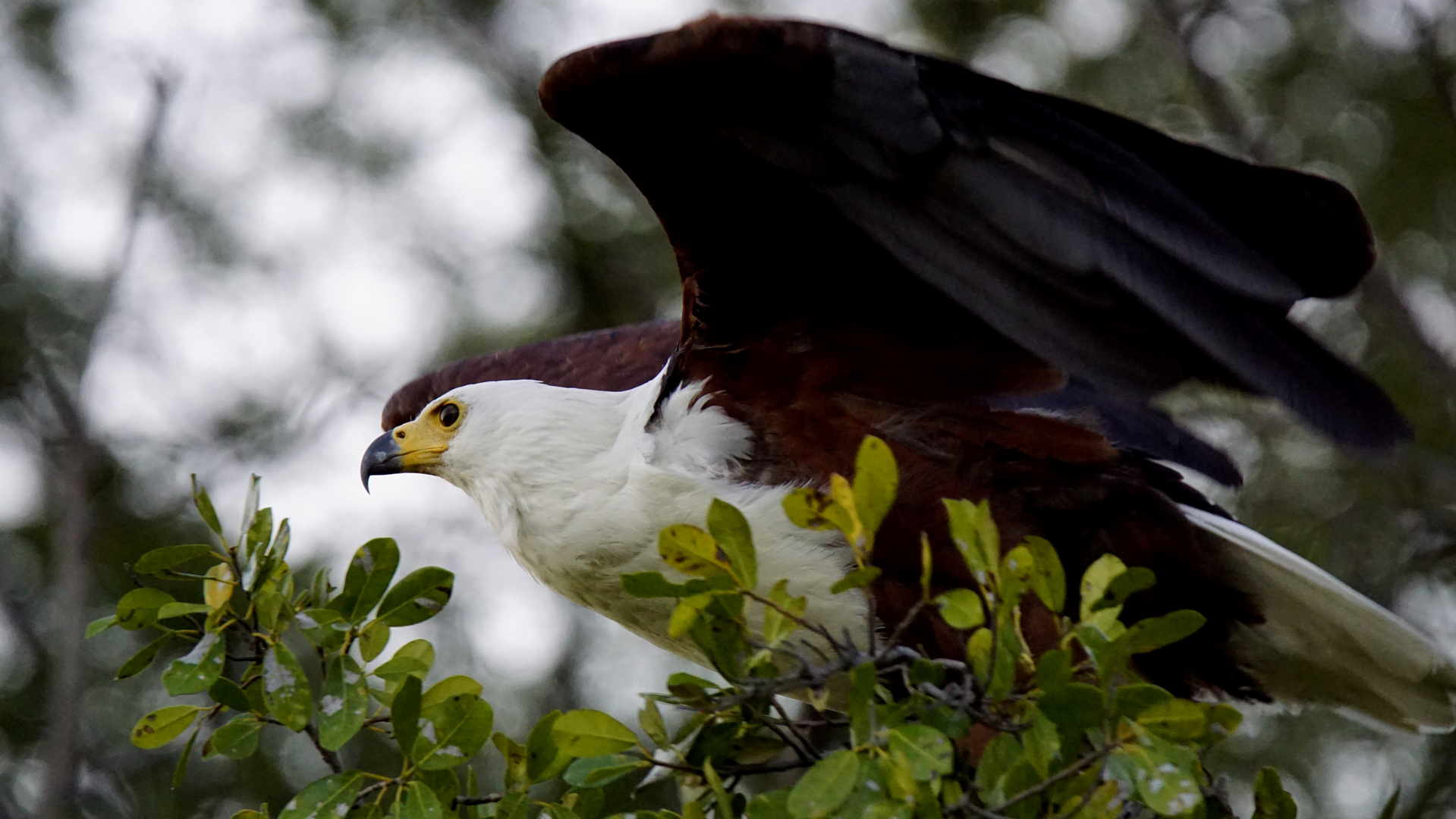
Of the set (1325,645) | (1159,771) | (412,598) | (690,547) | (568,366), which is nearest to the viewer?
(1159,771)

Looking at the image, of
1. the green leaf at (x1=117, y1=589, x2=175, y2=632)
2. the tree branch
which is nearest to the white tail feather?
the green leaf at (x1=117, y1=589, x2=175, y2=632)

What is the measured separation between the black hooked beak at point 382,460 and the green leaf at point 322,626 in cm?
132

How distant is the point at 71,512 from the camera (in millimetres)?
2672

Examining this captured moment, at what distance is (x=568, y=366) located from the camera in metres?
3.58

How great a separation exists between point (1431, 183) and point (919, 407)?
10.9 ft

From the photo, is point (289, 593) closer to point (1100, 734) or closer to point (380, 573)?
point (380, 573)

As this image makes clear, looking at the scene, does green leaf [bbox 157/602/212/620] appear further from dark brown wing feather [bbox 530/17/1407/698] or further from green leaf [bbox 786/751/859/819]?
dark brown wing feather [bbox 530/17/1407/698]

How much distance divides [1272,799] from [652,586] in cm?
92

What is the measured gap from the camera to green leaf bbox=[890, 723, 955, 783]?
167 centimetres

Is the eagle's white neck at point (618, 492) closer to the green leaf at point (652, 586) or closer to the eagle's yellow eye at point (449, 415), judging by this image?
the eagle's yellow eye at point (449, 415)

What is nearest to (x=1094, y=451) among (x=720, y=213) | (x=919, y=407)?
(x=919, y=407)

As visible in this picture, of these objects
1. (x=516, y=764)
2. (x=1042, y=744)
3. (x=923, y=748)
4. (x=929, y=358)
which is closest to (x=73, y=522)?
(x=516, y=764)

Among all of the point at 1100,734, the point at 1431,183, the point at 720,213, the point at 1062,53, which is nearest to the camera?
the point at 1100,734

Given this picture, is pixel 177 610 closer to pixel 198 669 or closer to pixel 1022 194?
pixel 198 669
